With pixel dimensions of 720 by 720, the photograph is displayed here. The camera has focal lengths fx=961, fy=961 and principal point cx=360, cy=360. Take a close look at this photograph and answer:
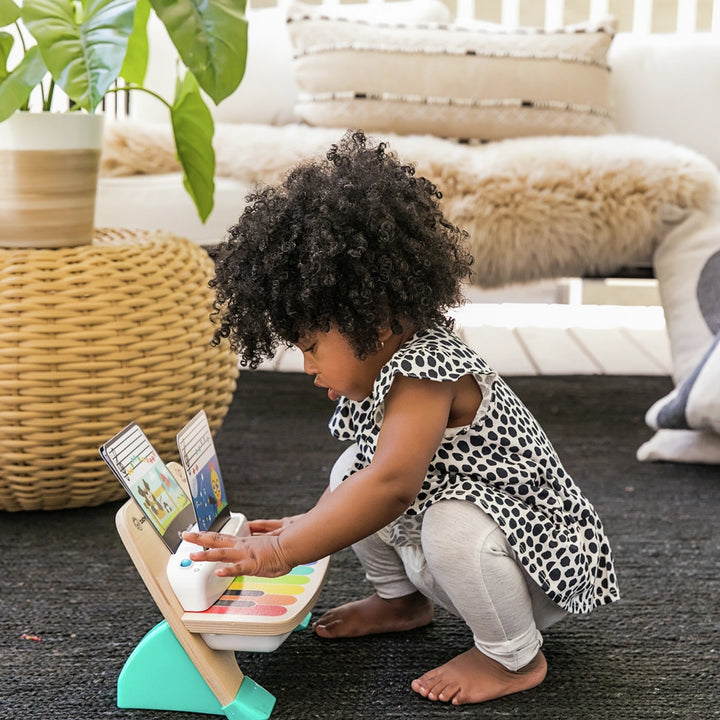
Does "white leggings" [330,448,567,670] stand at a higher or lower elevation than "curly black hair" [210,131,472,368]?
lower

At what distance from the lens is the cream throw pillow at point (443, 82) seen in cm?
208

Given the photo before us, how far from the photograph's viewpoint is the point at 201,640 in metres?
0.81

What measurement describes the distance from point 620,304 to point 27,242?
2182mm

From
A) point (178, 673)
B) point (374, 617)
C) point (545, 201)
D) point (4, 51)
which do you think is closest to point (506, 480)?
point (374, 617)

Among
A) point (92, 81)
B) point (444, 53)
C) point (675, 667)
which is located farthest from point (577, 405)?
point (92, 81)

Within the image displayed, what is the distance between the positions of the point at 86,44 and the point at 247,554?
0.64m

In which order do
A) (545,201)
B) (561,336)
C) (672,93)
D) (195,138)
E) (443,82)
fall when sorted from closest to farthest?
(195,138), (545,201), (443,82), (672,93), (561,336)

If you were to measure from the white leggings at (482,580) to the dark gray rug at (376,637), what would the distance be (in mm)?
52

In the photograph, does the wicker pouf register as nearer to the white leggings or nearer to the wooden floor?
the white leggings

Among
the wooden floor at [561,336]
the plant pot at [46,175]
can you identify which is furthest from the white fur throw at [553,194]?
the plant pot at [46,175]

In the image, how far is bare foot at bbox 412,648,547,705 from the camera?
0.85 m

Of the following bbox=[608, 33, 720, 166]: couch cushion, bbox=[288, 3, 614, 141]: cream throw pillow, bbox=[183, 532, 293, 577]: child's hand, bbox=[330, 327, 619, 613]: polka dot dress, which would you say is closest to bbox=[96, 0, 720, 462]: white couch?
bbox=[288, 3, 614, 141]: cream throw pillow

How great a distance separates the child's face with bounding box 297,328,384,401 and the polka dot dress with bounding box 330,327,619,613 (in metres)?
0.02

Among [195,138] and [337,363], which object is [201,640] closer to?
[337,363]
